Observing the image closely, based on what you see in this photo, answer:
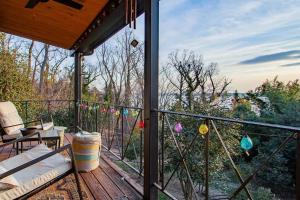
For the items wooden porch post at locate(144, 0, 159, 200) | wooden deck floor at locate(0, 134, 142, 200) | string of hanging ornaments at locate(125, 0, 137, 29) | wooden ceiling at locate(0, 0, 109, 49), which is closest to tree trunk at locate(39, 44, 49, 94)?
wooden ceiling at locate(0, 0, 109, 49)

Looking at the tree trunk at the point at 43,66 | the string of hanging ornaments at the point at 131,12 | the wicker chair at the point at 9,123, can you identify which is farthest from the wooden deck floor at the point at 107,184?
the tree trunk at the point at 43,66

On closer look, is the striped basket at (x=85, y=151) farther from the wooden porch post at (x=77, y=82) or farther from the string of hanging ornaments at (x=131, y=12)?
the wooden porch post at (x=77, y=82)

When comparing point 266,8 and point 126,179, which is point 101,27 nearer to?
point 126,179

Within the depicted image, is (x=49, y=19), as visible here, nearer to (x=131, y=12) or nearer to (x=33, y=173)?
(x=131, y=12)

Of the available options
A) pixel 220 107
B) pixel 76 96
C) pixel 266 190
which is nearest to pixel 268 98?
pixel 220 107

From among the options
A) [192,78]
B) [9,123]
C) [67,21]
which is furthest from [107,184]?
[192,78]

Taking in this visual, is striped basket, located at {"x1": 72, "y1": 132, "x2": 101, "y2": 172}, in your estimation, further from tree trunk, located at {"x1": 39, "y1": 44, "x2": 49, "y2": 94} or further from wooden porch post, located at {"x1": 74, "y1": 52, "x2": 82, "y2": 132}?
tree trunk, located at {"x1": 39, "y1": 44, "x2": 49, "y2": 94}

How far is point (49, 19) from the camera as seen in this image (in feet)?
12.9

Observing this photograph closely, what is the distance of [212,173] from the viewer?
12.7ft

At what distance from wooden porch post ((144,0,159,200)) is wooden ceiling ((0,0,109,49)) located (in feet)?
3.36

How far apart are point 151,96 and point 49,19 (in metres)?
2.66

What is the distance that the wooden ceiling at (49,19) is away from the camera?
3.36m

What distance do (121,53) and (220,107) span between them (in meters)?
4.99

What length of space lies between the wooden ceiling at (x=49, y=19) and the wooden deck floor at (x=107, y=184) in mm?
2112
